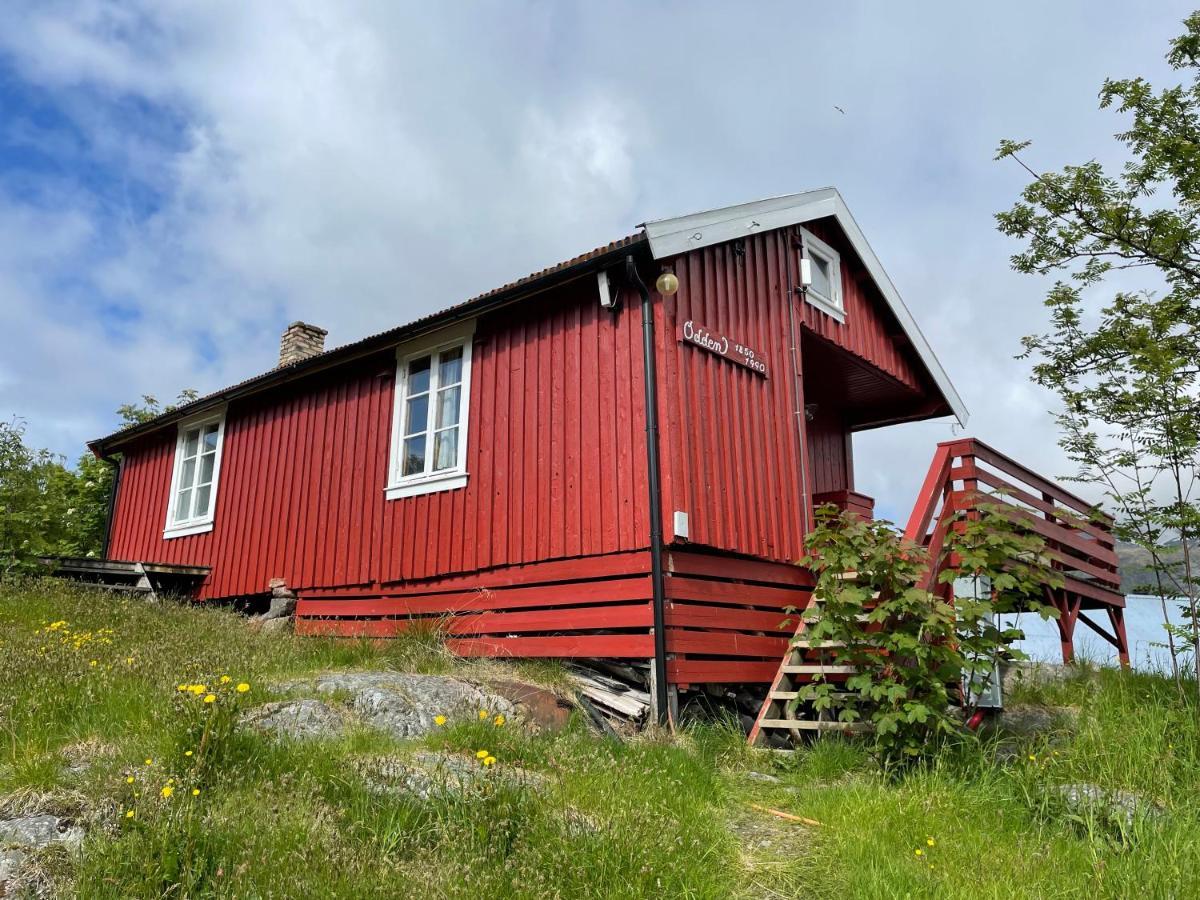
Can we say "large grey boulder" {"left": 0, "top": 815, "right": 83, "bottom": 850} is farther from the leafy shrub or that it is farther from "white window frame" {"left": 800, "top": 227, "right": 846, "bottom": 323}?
"white window frame" {"left": 800, "top": 227, "right": 846, "bottom": 323}

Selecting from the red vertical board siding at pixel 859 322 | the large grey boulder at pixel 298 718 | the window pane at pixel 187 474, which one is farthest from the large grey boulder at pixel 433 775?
the window pane at pixel 187 474

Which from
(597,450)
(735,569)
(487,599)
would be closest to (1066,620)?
(735,569)

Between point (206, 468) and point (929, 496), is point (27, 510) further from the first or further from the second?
point (929, 496)

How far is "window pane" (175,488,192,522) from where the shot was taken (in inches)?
551

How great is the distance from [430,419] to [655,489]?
11.4 ft

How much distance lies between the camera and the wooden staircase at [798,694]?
22.7ft

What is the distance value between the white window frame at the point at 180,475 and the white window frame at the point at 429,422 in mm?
4365

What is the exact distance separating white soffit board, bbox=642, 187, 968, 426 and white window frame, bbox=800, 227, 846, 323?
0.99ft

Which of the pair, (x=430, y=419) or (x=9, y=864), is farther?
(x=430, y=419)

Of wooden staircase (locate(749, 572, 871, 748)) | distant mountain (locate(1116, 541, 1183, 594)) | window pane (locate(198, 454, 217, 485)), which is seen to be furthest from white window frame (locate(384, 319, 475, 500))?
distant mountain (locate(1116, 541, 1183, 594))

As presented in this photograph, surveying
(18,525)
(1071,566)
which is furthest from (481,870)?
(18,525)

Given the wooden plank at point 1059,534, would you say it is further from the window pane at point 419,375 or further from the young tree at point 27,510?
the young tree at point 27,510

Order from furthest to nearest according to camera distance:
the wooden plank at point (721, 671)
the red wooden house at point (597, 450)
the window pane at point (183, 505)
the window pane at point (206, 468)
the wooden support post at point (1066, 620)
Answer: the window pane at point (183, 505), the window pane at point (206, 468), the wooden support post at point (1066, 620), the red wooden house at point (597, 450), the wooden plank at point (721, 671)

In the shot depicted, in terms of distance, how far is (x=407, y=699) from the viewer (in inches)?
249
